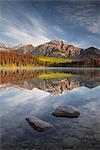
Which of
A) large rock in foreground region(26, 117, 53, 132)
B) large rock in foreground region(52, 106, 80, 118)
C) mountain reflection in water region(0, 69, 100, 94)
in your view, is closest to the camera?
large rock in foreground region(26, 117, 53, 132)

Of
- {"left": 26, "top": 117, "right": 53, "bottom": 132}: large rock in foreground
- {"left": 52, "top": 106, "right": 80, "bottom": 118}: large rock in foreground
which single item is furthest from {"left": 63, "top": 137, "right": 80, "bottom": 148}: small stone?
{"left": 52, "top": 106, "right": 80, "bottom": 118}: large rock in foreground

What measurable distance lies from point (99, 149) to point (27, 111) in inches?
248

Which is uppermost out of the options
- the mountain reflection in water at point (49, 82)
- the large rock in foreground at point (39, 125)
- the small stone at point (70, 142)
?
the large rock in foreground at point (39, 125)

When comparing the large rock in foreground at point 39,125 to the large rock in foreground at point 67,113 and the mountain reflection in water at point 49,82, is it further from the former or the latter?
the mountain reflection in water at point 49,82

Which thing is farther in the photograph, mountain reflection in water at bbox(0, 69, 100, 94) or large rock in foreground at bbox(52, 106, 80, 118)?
mountain reflection in water at bbox(0, 69, 100, 94)

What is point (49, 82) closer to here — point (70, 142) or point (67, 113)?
point (67, 113)

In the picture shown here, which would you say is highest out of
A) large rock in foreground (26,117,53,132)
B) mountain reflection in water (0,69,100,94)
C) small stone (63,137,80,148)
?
large rock in foreground (26,117,53,132)

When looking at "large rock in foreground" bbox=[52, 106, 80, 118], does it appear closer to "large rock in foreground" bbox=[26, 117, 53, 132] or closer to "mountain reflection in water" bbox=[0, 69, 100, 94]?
"large rock in foreground" bbox=[26, 117, 53, 132]

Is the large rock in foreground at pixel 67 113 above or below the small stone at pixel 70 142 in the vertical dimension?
above

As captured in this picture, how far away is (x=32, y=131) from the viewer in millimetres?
9320

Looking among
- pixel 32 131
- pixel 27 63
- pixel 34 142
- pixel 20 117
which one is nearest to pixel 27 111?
pixel 20 117

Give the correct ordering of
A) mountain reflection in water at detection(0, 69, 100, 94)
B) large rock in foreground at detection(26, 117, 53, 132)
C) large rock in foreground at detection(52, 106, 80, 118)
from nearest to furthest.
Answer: large rock in foreground at detection(26, 117, 53, 132) → large rock in foreground at detection(52, 106, 80, 118) → mountain reflection in water at detection(0, 69, 100, 94)

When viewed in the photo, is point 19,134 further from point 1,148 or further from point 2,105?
point 2,105

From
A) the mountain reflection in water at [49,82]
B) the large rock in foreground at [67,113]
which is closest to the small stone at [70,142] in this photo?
the large rock in foreground at [67,113]
